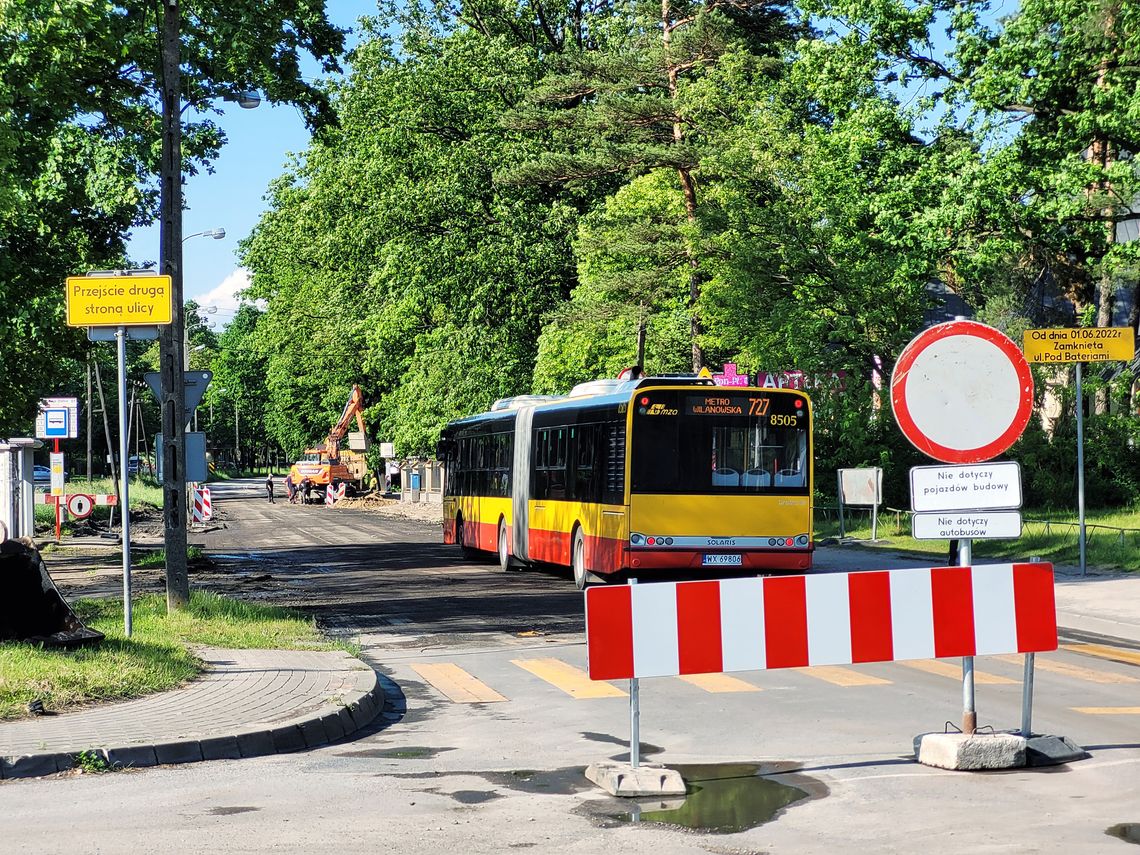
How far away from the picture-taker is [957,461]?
27.7 ft

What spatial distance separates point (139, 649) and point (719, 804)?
659cm

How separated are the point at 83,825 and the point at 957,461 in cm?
512

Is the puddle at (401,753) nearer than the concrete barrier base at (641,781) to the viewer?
No

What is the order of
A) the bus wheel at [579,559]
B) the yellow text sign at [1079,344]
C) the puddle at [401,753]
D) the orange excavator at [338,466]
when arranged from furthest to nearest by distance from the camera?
the orange excavator at [338,466] → the bus wheel at [579,559] → the yellow text sign at [1079,344] → the puddle at [401,753]

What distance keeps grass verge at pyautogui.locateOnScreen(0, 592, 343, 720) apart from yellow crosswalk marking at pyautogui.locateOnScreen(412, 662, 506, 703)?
1.05 metres

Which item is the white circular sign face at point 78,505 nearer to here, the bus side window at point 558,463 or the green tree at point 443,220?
the green tree at point 443,220

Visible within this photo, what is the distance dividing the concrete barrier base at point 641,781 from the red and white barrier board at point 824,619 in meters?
0.54

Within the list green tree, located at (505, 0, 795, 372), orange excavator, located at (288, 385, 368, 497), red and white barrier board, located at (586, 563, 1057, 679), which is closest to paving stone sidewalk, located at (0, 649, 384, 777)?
red and white barrier board, located at (586, 563, 1057, 679)

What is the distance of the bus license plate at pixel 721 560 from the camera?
19.9 meters

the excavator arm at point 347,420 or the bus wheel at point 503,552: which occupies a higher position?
the excavator arm at point 347,420

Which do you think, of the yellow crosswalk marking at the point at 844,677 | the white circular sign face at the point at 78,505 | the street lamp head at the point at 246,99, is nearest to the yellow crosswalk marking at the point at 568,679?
the yellow crosswalk marking at the point at 844,677

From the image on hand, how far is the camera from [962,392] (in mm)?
8422

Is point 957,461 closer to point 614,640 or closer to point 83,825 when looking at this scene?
point 614,640

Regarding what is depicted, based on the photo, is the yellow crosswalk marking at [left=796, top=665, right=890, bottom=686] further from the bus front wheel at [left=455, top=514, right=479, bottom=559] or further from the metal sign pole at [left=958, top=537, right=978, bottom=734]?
the bus front wheel at [left=455, top=514, right=479, bottom=559]
